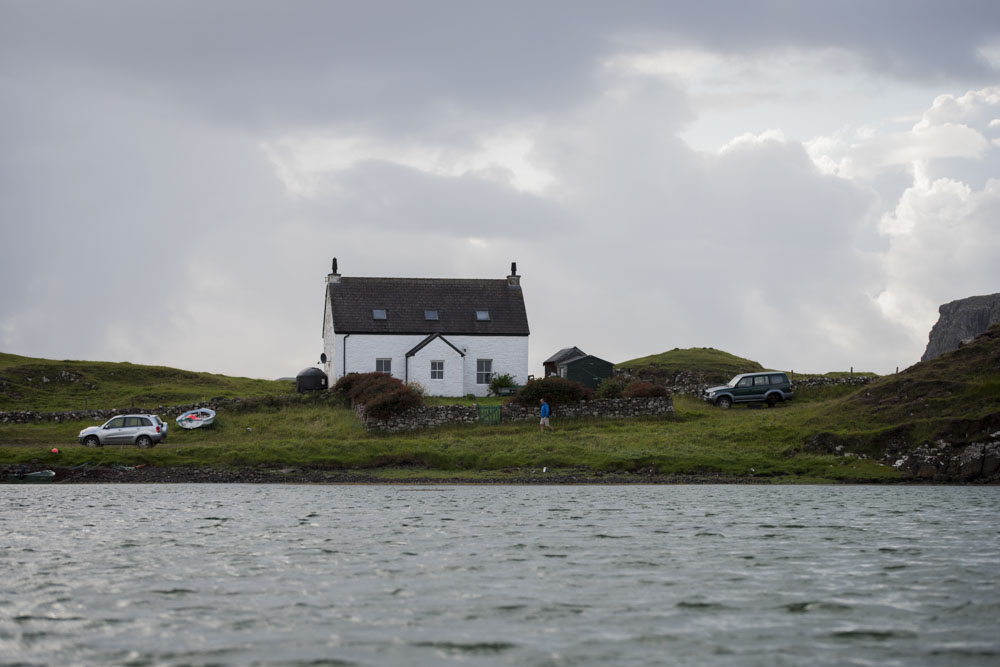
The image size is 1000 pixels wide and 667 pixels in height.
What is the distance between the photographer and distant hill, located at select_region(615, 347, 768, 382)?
237ft

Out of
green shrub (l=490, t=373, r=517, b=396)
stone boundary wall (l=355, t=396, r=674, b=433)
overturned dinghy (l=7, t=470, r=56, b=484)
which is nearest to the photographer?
overturned dinghy (l=7, t=470, r=56, b=484)

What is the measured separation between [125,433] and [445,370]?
2346 centimetres

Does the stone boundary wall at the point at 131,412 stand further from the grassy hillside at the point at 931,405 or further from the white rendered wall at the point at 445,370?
Answer: the grassy hillside at the point at 931,405

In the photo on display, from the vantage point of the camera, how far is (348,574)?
18.2 m

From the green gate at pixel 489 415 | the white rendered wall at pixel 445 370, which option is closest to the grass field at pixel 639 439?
the green gate at pixel 489 415

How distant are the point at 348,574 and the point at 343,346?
50.1 m

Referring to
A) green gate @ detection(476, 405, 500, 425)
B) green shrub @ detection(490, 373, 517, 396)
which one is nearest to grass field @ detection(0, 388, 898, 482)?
green gate @ detection(476, 405, 500, 425)

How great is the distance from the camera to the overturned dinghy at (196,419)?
5306 cm

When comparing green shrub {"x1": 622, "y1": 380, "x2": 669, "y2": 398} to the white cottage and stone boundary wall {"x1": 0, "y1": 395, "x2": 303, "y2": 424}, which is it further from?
stone boundary wall {"x1": 0, "y1": 395, "x2": 303, "y2": 424}

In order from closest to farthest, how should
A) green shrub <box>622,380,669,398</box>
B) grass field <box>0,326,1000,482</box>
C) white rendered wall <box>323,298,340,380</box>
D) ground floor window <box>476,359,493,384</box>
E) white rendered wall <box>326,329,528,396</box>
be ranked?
grass field <box>0,326,1000,482</box>
green shrub <box>622,380,669,398</box>
white rendered wall <box>326,329,528,396</box>
white rendered wall <box>323,298,340,380</box>
ground floor window <box>476,359,493,384</box>

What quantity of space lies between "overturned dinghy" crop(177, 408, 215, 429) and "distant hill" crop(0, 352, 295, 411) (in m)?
12.4

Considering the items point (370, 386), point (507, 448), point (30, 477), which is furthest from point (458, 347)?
point (30, 477)

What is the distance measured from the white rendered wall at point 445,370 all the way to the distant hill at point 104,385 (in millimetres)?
10187

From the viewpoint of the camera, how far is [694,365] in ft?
246
